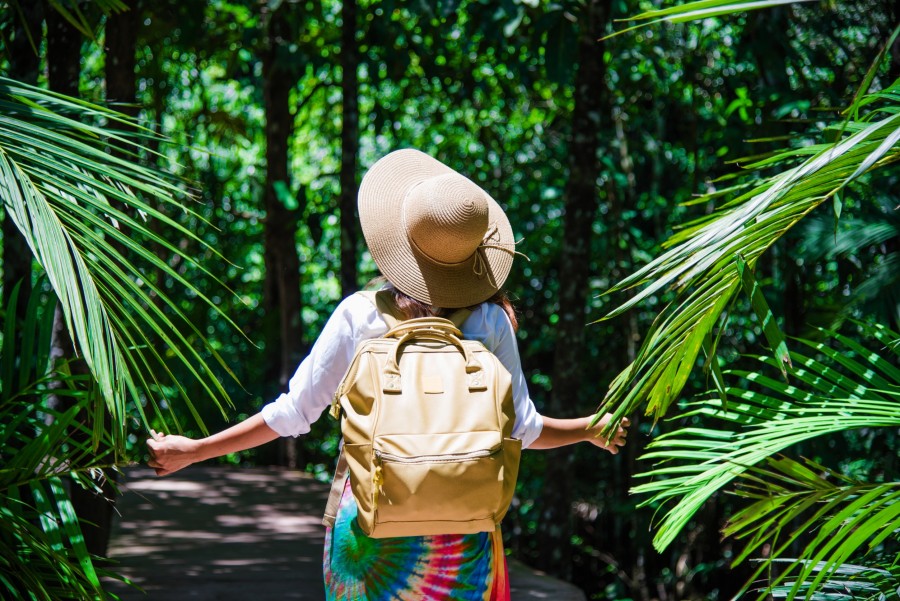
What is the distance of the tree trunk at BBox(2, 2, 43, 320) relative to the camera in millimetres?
3208

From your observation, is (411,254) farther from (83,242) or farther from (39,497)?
(39,497)

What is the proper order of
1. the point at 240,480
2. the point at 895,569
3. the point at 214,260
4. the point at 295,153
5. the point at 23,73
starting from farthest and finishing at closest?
the point at 295,153
the point at 214,260
the point at 240,480
the point at 23,73
the point at 895,569

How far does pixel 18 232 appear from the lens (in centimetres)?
329

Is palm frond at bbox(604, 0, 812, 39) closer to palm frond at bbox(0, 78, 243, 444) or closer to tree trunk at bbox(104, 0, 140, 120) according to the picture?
palm frond at bbox(0, 78, 243, 444)

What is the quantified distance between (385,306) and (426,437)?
1.16 feet

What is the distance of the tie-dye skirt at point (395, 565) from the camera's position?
6.46ft

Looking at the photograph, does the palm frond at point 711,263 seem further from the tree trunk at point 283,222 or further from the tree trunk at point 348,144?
the tree trunk at point 283,222

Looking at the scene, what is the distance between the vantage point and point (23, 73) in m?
3.38

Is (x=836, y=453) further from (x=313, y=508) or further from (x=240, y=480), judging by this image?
(x=240, y=480)

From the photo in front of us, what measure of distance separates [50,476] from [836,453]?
138 inches

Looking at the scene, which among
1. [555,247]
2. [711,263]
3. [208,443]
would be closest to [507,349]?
[711,263]

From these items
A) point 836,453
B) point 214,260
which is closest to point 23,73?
point 836,453

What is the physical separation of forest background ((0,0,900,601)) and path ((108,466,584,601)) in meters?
0.56

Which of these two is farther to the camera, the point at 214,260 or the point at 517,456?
the point at 214,260
